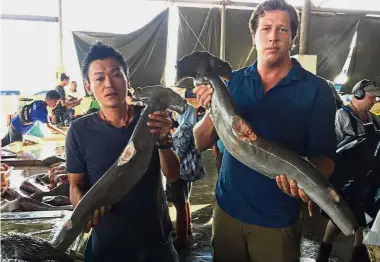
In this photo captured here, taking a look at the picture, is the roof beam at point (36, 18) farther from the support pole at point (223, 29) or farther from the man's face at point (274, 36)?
the man's face at point (274, 36)

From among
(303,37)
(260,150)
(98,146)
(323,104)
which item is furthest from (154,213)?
(303,37)

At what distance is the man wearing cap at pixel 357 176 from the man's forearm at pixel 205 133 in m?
1.81

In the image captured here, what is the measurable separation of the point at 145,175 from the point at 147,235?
1.09ft

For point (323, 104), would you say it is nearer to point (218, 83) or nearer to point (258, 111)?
point (258, 111)

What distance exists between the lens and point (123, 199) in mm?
2043

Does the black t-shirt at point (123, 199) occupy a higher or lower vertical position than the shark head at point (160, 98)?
lower

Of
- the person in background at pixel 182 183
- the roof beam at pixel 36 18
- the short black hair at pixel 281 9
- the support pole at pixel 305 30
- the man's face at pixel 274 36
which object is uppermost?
the roof beam at pixel 36 18

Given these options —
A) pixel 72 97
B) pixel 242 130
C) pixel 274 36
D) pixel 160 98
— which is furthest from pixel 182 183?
pixel 72 97

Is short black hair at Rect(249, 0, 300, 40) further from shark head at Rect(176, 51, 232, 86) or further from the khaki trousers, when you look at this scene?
the khaki trousers

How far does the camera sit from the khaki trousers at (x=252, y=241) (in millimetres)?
2021

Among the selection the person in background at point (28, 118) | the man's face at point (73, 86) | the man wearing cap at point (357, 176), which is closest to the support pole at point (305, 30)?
the man wearing cap at point (357, 176)

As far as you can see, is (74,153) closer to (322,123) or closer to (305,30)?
(322,123)

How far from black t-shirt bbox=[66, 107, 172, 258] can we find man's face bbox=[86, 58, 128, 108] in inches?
5.6

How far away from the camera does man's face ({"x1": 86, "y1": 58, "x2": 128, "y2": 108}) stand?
2039mm
